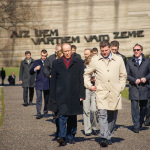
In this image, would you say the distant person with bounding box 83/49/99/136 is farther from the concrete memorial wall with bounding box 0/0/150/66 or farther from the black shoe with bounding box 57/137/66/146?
the concrete memorial wall with bounding box 0/0/150/66

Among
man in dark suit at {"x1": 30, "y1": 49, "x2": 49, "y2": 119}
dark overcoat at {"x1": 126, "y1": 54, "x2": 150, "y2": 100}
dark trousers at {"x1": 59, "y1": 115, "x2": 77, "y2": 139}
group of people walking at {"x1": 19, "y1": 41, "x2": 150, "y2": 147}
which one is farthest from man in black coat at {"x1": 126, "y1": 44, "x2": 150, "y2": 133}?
man in dark suit at {"x1": 30, "y1": 49, "x2": 49, "y2": 119}

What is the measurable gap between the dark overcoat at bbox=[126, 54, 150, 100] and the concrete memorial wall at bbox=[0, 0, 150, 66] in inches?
881

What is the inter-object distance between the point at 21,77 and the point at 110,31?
1722cm

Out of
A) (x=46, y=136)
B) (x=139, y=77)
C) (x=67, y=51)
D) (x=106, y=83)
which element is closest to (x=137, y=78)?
(x=139, y=77)

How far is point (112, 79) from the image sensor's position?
8297 mm

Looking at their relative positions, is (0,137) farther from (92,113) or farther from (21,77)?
(21,77)

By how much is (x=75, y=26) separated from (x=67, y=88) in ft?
82.5

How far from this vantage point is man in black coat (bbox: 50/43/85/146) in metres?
8.37

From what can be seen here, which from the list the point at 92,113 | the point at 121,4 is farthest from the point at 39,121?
the point at 121,4

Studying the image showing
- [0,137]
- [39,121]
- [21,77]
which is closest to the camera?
[0,137]

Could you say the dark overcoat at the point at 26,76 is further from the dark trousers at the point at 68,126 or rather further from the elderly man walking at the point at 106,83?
the elderly man walking at the point at 106,83

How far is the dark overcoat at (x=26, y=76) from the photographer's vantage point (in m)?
16.8

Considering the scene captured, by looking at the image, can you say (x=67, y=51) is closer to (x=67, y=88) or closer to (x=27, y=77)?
(x=67, y=88)

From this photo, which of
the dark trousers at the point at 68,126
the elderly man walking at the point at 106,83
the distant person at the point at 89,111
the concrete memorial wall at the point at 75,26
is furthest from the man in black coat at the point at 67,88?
the concrete memorial wall at the point at 75,26
